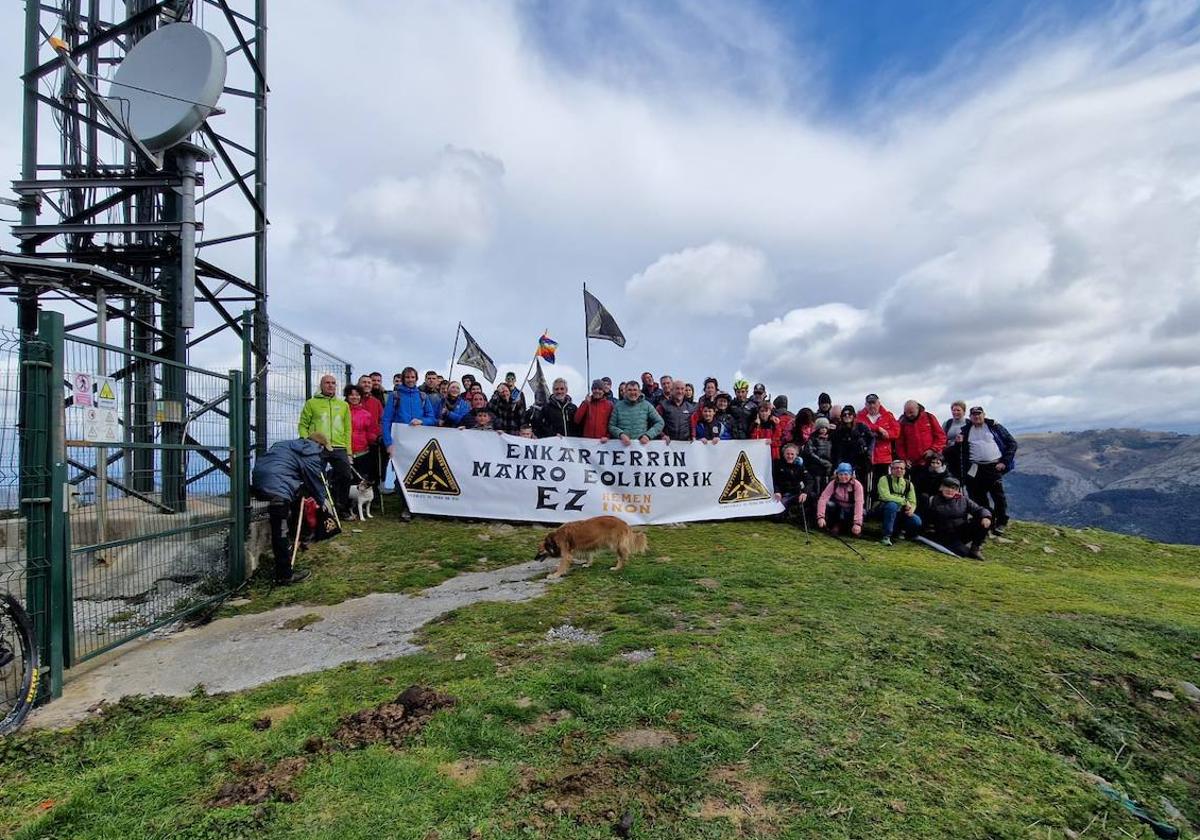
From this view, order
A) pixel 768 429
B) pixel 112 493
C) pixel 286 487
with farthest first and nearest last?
pixel 768 429
pixel 286 487
pixel 112 493

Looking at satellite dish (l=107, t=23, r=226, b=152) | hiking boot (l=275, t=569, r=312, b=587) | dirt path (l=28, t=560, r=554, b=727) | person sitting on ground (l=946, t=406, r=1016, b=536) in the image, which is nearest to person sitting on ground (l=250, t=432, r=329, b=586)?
hiking boot (l=275, t=569, r=312, b=587)

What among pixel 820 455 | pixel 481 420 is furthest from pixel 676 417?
pixel 481 420

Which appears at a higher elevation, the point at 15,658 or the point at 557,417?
the point at 557,417

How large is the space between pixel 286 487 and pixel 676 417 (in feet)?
22.1

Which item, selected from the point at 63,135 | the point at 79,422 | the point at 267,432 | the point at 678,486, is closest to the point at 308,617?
the point at 79,422

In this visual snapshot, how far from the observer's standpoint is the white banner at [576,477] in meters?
10.8

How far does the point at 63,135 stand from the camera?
10.6m

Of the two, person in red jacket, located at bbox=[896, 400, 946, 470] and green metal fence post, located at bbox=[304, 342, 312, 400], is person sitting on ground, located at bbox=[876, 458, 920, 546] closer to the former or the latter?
person in red jacket, located at bbox=[896, 400, 946, 470]

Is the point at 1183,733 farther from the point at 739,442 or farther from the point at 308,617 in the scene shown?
the point at 739,442

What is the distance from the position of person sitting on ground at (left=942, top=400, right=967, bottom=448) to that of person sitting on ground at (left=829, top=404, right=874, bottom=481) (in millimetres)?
1553

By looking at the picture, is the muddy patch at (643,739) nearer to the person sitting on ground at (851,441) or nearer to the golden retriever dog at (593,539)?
the golden retriever dog at (593,539)

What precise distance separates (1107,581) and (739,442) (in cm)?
570

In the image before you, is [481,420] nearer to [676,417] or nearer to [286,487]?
[676,417]

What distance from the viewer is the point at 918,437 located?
37.4 ft
